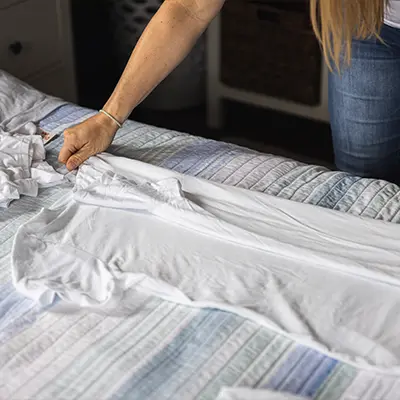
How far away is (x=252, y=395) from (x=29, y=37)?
1756 mm

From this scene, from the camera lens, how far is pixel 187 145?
158 cm

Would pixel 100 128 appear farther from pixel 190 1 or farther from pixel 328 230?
pixel 328 230

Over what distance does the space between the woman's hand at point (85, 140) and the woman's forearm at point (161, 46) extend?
33 millimetres

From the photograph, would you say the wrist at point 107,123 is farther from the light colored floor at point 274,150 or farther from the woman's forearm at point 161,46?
the light colored floor at point 274,150

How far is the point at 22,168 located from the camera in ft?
4.78

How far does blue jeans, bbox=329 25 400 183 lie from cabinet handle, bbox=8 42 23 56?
1090 millimetres

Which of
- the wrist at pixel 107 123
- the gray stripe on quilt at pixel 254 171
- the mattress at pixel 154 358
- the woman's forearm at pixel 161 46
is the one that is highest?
the woman's forearm at pixel 161 46

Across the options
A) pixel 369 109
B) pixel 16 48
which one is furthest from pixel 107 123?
pixel 16 48

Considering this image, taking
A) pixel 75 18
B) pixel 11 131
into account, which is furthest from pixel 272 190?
pixel 75 18

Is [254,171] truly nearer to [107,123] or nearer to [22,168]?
[107,123]

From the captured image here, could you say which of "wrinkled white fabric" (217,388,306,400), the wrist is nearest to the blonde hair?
the wrist

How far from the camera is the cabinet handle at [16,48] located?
7.65ft

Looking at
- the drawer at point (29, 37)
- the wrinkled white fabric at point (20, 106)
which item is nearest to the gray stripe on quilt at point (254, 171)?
the wrinkled white fabric at point (20, 106)

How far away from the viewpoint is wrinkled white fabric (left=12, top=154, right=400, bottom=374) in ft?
3.51
